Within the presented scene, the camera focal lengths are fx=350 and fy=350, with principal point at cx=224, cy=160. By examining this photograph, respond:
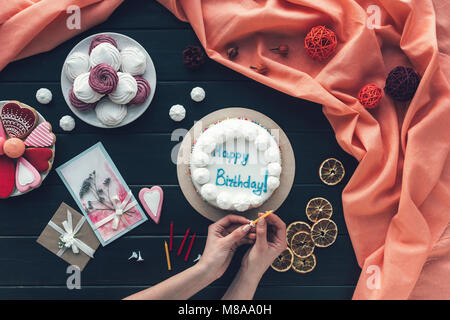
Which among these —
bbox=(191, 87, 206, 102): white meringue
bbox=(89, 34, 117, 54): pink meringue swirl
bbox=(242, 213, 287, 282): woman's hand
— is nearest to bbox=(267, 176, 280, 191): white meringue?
bbox=(242, 213, 287, 282): woman's hand

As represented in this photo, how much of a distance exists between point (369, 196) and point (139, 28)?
1079 millimetres

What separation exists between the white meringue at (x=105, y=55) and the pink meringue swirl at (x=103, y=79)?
4 centimetres

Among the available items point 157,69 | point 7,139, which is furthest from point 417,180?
point 7,139

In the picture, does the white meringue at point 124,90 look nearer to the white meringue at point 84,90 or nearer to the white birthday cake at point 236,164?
the white meringue at point 84,90

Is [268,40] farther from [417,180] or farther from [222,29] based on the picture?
[417,180]

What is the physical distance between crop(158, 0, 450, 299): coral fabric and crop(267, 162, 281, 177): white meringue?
26 cm

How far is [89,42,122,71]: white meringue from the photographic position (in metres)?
1.26

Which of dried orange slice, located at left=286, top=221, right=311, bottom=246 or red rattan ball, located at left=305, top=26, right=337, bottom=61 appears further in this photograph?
dried orange slice, located at left=286, top=221, right=311, bottom=246

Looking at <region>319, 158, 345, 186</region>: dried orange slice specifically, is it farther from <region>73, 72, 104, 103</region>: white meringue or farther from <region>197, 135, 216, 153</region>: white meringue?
<region>73, 72, 104, 103</region>: white meringue

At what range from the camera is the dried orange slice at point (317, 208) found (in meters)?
1.36

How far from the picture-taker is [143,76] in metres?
1.33

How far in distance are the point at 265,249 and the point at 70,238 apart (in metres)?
0.74

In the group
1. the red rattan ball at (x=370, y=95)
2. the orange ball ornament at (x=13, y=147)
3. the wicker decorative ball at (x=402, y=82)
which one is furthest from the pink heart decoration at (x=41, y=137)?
the wicker decorative ball at (x=402, y=82)

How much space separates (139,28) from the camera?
4.47ft
